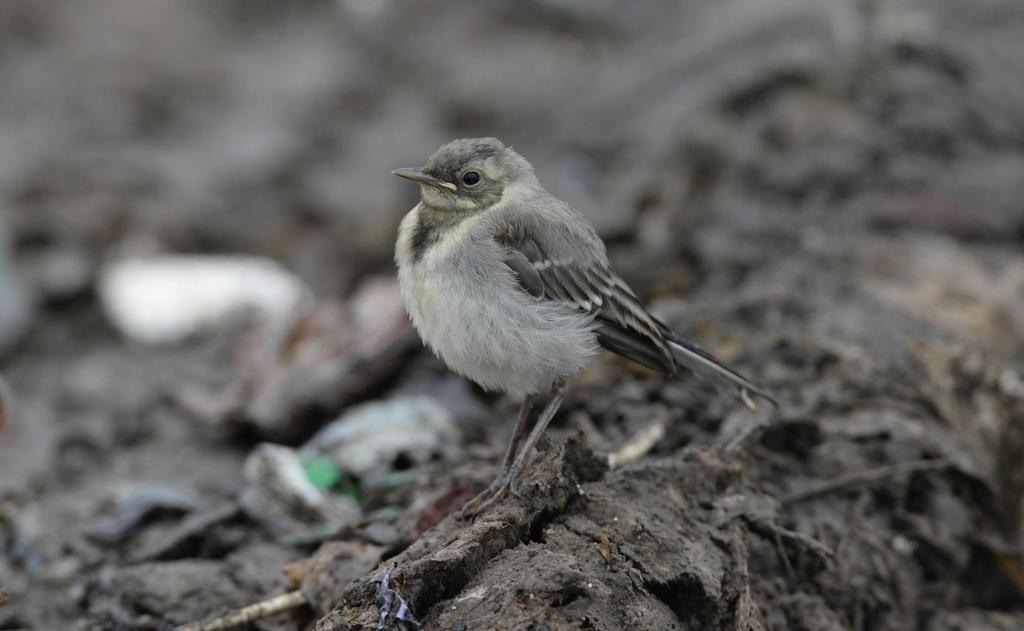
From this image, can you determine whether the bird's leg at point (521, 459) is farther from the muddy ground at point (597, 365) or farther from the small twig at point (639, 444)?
the small twig at point (639, 444)

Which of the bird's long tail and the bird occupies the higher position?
the bird

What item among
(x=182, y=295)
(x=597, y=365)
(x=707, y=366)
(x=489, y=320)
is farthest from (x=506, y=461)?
(x=182, y=295)

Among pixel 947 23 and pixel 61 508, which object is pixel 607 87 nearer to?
pixel 947 23

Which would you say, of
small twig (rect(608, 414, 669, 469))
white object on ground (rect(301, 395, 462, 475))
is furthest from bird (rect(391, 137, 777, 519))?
white object on ground (rect(301, 395, 462, 475))

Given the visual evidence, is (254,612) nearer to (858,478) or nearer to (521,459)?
(521,459)

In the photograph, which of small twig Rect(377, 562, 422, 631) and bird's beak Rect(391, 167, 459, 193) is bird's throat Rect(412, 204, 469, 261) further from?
small twig Rect(377, 562, 422, 631)

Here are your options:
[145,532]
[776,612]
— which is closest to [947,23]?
[776,612]
